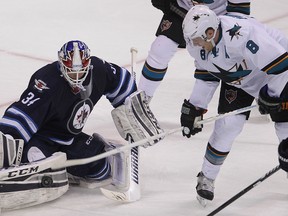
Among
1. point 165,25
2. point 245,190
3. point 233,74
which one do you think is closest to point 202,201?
point 245,190

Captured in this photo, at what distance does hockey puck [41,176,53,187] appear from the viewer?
3848 millimetres

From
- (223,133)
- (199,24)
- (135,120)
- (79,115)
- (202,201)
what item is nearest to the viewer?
(199,24)

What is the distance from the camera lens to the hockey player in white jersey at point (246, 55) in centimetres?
347

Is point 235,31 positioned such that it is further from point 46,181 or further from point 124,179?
point 46,181

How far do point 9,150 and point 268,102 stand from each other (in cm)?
99

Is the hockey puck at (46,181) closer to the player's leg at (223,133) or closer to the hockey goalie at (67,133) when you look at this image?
the hockey goalie at (67,133)

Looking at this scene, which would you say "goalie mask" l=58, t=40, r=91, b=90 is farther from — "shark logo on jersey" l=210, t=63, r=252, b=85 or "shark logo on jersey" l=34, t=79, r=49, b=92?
"shark logo on jersey" l=210, t=63, r=252, b=85

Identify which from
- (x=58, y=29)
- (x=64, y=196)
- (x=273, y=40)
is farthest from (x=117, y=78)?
(x=58, y=29)

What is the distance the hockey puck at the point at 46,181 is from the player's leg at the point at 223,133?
1.87ft


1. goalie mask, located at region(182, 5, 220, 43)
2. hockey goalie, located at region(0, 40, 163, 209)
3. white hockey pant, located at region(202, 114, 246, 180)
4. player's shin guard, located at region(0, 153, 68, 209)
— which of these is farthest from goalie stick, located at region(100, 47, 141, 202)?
goalie mask, located at region(182, 5, 220, 43)

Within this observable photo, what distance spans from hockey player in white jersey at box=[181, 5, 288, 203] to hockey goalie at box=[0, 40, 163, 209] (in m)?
0.48

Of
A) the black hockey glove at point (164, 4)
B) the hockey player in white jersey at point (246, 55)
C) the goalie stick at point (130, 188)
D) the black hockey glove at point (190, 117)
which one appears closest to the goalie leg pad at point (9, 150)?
the goalie stick at point (130, 188)

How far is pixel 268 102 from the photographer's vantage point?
352 cm

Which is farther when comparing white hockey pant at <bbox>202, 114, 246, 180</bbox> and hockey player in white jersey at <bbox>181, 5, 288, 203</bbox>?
white hockey pant at <bbox>202, 114, 246, 180</bbox>
